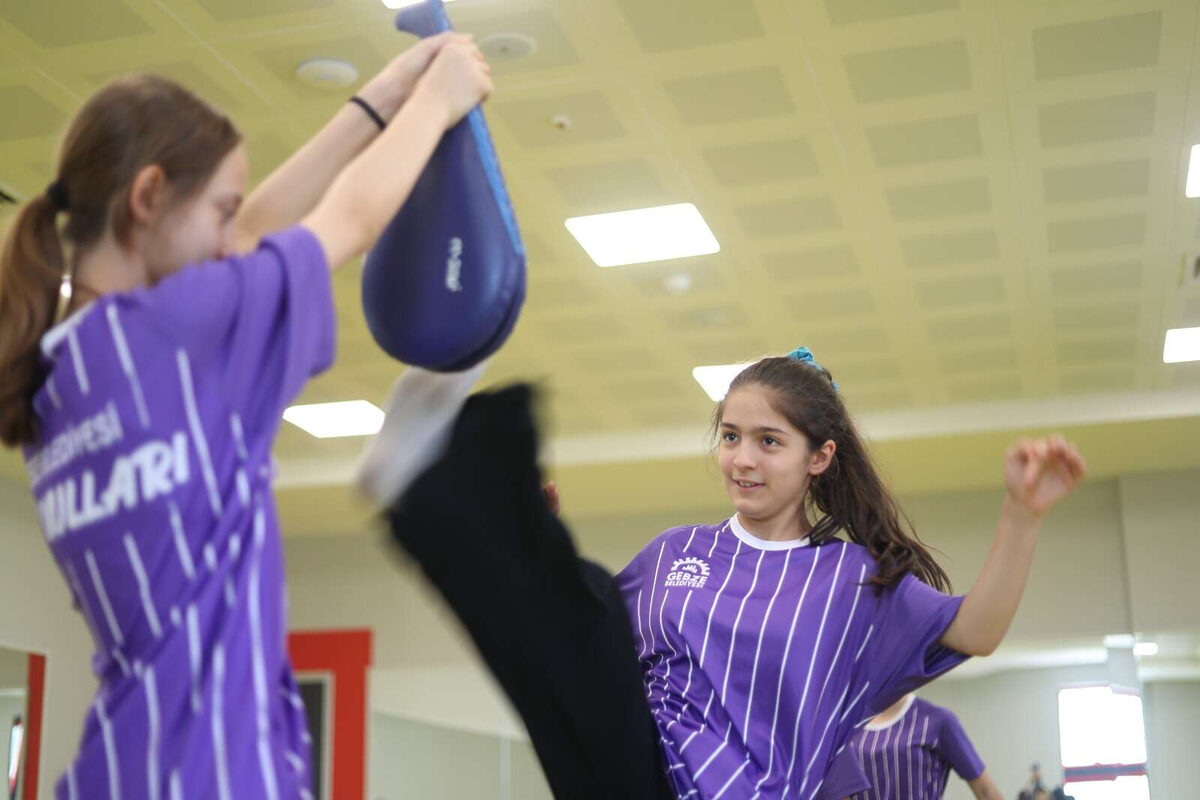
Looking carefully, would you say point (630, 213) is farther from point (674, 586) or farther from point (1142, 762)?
point (1142, 762)

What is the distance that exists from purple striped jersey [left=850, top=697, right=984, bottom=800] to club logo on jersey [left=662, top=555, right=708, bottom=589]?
239cm

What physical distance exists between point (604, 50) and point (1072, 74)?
1638 millimetres

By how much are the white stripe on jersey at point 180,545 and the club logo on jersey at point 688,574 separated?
1.21 m

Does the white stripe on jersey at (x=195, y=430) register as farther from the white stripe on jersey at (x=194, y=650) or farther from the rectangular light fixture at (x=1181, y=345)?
the rectangular light fixture at (x=1181, y=345)

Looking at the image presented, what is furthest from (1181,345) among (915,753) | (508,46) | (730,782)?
(730,782)

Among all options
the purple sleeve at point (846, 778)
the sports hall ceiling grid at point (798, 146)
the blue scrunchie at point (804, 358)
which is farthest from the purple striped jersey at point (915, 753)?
the blue scrunchie at point (804, 358)

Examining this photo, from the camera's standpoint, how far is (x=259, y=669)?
4.29 feet

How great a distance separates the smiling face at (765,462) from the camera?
2494 mm

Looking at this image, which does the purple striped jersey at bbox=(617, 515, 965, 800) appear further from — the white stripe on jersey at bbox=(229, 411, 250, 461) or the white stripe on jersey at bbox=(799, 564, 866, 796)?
the white stripe on jersey at bbox=(229, 411, 250, 461)

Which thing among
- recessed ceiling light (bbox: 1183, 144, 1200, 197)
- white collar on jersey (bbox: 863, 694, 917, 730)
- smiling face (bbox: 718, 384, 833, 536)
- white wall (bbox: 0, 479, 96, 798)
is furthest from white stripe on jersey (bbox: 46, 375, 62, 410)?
white wall (bbox: 0, 479, 96, 798)

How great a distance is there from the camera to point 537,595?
70.0 inches

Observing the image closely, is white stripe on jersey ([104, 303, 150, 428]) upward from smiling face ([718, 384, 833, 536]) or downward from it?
downward

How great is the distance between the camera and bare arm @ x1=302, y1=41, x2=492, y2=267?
1.45m

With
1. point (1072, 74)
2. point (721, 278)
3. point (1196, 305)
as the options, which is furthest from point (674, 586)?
point (1196, 305)
